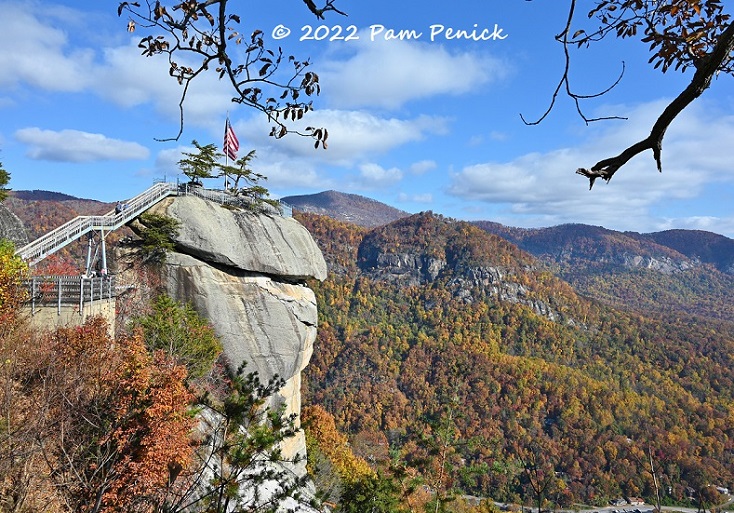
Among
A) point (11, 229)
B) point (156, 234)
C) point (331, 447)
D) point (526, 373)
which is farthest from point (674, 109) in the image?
point (526, 373)

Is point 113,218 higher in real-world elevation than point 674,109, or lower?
higher

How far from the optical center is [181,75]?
3068mm

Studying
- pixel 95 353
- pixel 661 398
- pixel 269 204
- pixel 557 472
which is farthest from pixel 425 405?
pixel 95 353

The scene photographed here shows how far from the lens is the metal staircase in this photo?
53.3 ft

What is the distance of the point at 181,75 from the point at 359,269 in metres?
191

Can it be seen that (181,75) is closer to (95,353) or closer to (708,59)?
(708,59)

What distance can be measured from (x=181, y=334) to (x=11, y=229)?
30.3 ft

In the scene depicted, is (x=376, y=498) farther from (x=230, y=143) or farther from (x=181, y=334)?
(x=230, y=143)

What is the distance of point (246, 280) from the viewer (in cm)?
2095

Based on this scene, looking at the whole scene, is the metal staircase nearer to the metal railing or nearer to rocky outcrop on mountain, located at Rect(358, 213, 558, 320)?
the metal railing

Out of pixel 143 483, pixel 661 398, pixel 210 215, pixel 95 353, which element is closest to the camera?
pixel 143 483

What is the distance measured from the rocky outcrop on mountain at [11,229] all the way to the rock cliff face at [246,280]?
5.54 meters

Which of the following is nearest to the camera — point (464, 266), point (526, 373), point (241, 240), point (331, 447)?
point (241, 240)

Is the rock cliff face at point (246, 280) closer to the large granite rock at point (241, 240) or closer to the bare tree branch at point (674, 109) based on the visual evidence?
the large granite rock at point (241, 240)
